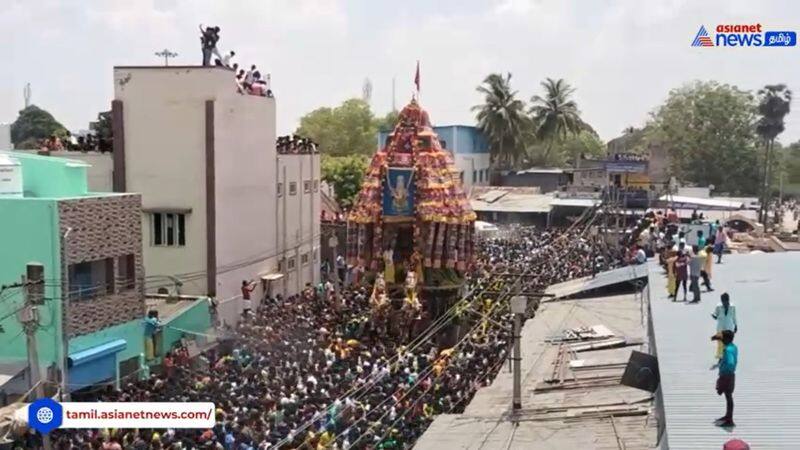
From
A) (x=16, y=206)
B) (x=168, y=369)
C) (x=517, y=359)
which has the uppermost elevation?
(x=16, y=206)

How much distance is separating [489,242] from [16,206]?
29299mm

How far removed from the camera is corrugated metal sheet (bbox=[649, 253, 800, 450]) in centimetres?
1192

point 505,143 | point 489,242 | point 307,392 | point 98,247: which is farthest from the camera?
point 505,143

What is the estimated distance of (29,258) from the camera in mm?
22109

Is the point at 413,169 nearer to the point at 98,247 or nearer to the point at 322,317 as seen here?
the point at 322,317

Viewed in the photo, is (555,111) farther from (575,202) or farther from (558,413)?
(558,413)

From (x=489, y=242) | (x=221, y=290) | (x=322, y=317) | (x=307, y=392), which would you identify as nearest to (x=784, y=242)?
(x=489, y=242)

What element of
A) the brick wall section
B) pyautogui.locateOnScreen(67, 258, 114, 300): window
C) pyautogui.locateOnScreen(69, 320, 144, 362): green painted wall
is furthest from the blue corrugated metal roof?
pyautogui.locateOnScreen(67, 258, 114, 300): window

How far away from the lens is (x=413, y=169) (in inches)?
1310

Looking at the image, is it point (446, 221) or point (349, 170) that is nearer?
point (446, 221)

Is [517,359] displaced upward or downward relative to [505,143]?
downward

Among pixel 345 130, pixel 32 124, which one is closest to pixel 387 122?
pixel 345 130

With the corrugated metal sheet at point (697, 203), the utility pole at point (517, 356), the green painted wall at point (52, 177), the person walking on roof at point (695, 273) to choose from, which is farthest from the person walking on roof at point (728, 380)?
the corrugated metal sheet at point (697, 203)

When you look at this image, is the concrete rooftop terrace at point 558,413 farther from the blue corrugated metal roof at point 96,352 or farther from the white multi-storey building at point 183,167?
the white multi-storey building at point 183,167
